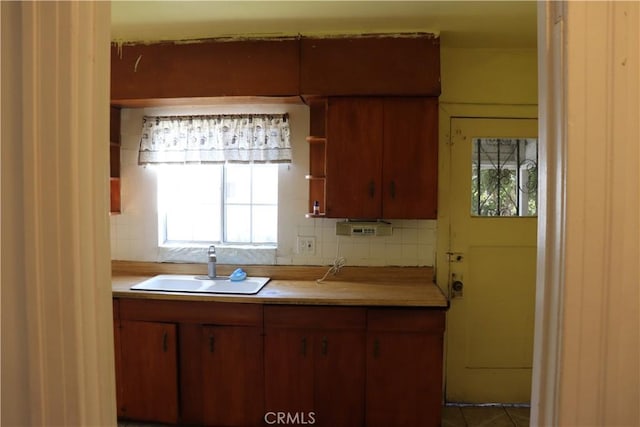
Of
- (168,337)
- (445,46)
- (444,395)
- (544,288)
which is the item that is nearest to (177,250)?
(168,337)

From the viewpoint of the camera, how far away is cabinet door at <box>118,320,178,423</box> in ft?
7.18

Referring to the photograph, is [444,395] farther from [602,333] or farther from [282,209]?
[602,333]

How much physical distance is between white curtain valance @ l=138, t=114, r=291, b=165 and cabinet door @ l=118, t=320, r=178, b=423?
1147 mm

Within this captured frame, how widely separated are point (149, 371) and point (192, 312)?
45 centimetres

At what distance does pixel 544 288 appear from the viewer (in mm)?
580

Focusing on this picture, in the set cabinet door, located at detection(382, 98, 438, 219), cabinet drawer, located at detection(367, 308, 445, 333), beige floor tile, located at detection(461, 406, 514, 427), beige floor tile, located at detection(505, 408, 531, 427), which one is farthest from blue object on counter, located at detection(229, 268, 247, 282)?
beige floor tile, located at detection(505, 408, 531, 427)

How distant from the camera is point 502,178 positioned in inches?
99.5

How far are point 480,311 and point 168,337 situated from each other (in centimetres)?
204

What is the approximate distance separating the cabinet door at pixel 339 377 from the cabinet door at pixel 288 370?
58 mm

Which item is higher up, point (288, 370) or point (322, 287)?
point (322, 287)

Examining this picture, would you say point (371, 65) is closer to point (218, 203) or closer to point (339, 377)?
point (218, 203)

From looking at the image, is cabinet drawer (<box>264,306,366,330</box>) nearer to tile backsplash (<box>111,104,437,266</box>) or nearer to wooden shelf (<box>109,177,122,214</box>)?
tile backsplash (<box>111,104,437,266</box>)

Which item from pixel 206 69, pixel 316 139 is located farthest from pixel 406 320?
pixel 206 69

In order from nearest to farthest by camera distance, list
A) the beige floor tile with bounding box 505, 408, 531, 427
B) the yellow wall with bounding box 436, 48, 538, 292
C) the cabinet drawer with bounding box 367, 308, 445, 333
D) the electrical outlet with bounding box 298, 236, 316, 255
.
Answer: the cabinet drawer with bounding box 367, 308, 445, 333 < the beige floor tile with bounding box 505, 408, 531, 427 < the yellow wall with bounding box 436, 48, 538, 292 < the electrical outlet with bounding box 298, 236, 316, 255
